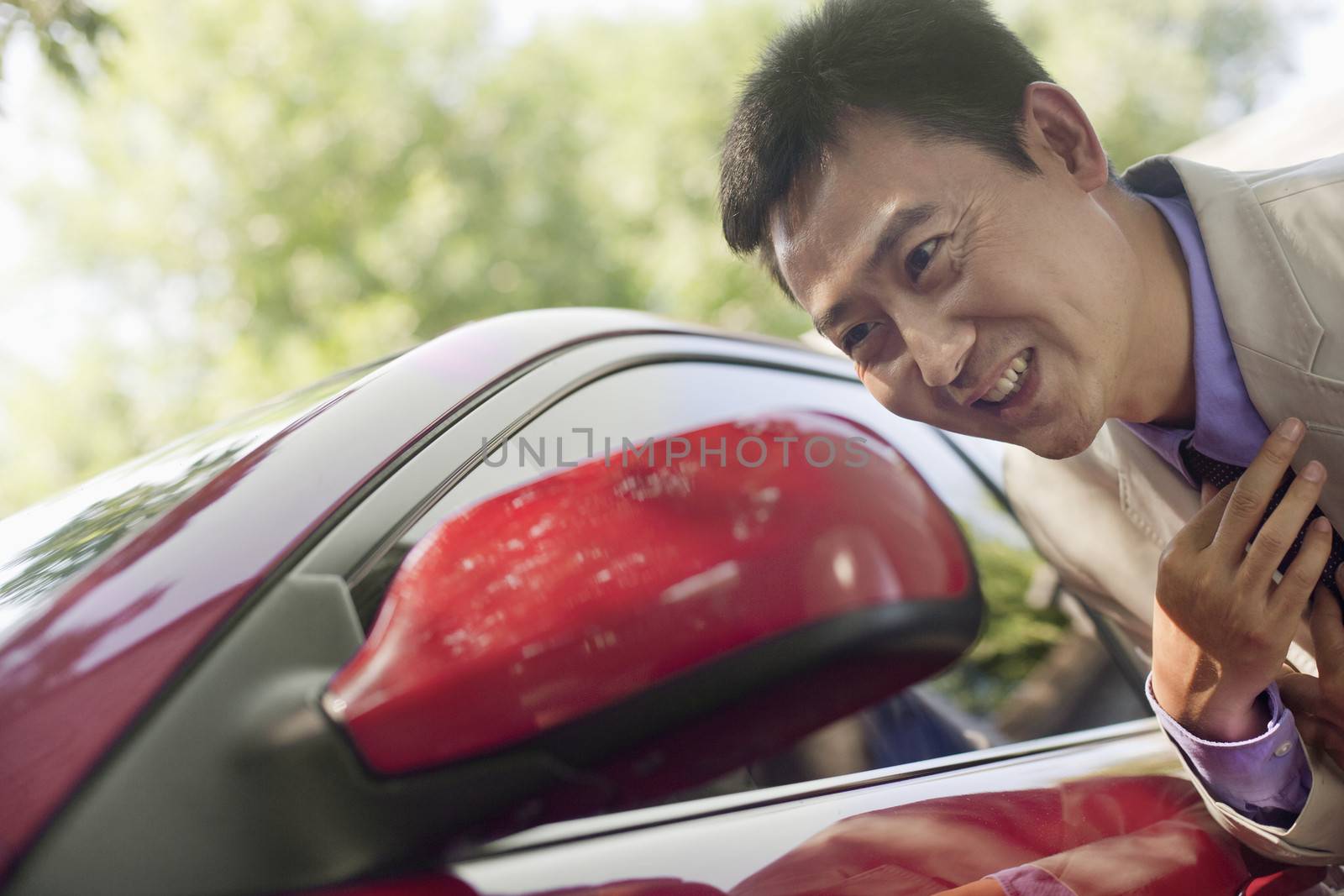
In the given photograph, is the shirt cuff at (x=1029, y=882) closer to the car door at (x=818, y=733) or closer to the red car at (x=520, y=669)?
the red car at (x=520, y=669)

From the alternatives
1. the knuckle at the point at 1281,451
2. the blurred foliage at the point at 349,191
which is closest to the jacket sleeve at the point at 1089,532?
the knuckle at the point at 1281,451

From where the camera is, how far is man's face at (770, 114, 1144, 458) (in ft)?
3.97

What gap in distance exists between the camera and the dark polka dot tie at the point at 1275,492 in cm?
128

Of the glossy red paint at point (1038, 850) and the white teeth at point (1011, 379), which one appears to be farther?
the white teeth at point (1011, 379)

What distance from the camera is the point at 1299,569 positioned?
3.82 ft

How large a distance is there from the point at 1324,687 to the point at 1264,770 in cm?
13

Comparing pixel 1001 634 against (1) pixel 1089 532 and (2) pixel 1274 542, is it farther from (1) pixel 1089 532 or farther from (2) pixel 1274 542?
(2) pixel 1274 542

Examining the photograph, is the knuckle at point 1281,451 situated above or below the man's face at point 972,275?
below

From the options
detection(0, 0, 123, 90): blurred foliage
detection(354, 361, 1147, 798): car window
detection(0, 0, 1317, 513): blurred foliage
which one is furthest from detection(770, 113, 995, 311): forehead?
detection(0, 0, 1317, 513): blurred foliage

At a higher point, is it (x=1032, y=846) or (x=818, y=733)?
(x=818, y=733)

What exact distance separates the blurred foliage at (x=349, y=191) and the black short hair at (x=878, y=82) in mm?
14518

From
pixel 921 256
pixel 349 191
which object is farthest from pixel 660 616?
pixel 349 191

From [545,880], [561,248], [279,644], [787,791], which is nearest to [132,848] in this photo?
[279,644]

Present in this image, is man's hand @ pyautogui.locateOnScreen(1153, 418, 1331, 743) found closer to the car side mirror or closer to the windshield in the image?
the car side mirror
